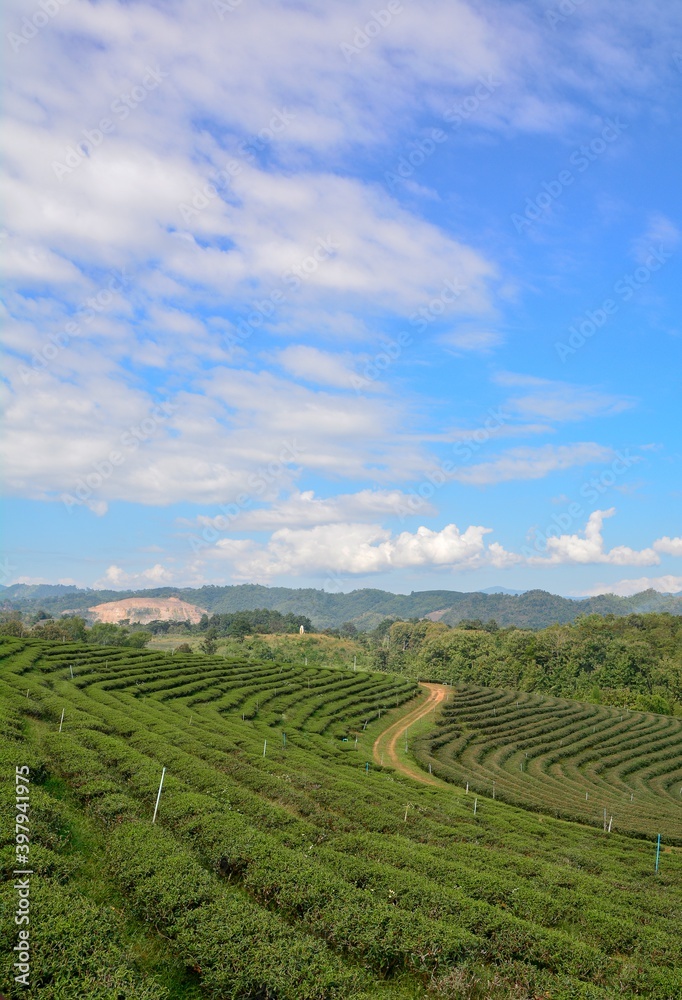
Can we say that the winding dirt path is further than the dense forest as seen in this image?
No

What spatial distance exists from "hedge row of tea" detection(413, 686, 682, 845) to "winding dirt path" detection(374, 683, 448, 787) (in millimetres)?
1468

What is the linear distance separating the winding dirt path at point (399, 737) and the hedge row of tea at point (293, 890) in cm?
1586

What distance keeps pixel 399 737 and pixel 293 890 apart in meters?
46.4

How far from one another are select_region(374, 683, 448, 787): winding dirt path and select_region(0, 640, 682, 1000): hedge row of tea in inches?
624

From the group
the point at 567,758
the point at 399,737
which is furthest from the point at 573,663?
the point at 399,737

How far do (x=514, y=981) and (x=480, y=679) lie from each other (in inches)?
4316

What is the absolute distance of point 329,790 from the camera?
25.3 meters

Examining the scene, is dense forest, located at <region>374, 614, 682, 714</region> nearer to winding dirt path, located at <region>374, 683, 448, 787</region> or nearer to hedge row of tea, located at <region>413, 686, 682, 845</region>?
hedge row of tea, located at <region>413, 686, 682, 845</region>

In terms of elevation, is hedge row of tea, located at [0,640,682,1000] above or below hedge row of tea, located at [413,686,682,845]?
above

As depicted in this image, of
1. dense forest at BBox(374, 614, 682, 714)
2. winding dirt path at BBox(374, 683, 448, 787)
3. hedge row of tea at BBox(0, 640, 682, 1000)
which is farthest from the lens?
dense forest at BBox(374, 614, 682, 714)

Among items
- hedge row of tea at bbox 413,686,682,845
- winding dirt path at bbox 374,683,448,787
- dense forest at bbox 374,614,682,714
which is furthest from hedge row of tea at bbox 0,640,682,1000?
dense forest at bbox 374,614,682,714

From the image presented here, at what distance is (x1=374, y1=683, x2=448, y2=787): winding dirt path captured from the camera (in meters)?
44.8

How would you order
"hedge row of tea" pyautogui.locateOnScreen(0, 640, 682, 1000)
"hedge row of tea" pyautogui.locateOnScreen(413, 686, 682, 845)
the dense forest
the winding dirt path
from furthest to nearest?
the dense forest, the winding dirt path, "hedge row of tea" pyautogui.locateOnScreen(413, 686, 682, 845), "hedge row of tea" pyautogui.locateOnScreen(0, 640, 682, 1000)

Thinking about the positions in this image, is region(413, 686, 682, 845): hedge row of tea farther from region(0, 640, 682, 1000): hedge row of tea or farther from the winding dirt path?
region(0, 640, 682, 1000): hedge row of tea
